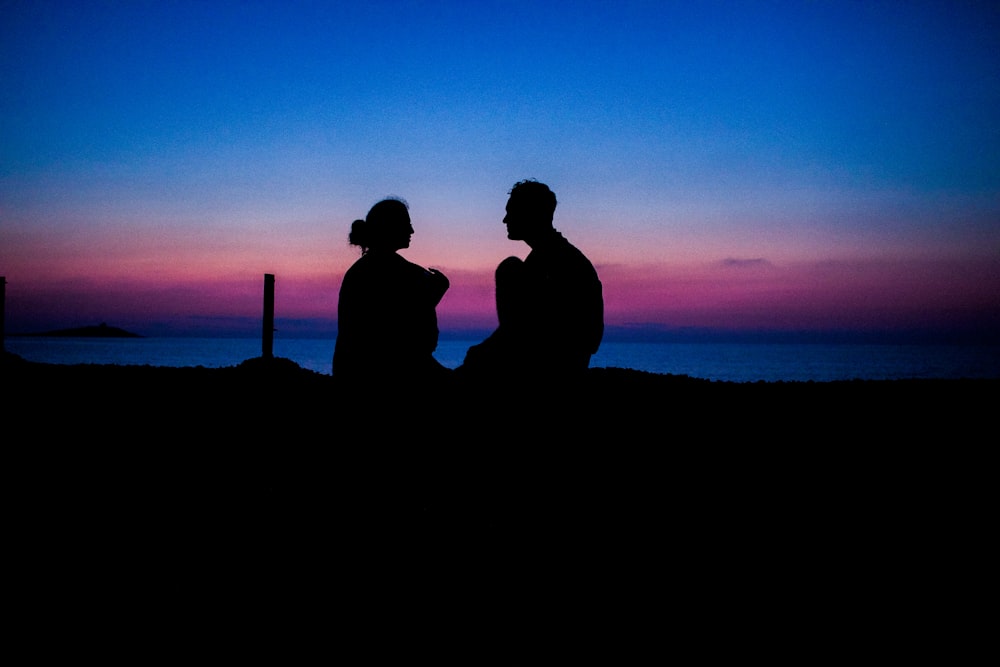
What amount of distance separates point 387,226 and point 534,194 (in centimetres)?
85

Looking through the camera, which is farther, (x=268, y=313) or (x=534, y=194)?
(x=268, y=313)

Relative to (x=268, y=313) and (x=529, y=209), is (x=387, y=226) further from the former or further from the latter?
(x=268, y=313)

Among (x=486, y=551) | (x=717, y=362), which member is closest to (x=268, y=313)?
(x=486, y=551)

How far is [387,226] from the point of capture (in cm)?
331

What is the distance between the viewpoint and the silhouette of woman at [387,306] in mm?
3293

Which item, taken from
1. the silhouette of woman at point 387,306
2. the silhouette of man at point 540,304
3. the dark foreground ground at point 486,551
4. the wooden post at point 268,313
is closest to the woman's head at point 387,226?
the silhouette of woman at point 387,306

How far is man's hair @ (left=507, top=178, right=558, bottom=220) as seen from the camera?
296 cm

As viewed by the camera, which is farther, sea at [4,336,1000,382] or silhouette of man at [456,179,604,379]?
sea at [4,336,1000,382]

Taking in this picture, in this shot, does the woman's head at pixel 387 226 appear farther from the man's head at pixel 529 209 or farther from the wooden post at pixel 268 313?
the wooden post at pixel 268 313

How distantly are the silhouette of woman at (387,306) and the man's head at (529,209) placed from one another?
0.61m

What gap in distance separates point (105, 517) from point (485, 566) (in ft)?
9.40

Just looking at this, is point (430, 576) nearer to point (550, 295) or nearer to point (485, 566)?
point (485, 566)

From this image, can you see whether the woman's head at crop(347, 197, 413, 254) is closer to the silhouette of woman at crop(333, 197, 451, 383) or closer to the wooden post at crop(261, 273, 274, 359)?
the silhouette of woman at crop(333, 197, 451, 383)

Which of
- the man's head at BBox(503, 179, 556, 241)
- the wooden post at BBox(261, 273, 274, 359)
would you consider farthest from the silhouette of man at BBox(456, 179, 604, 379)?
the wooden post at BBox(261, 273, 274, 359)
